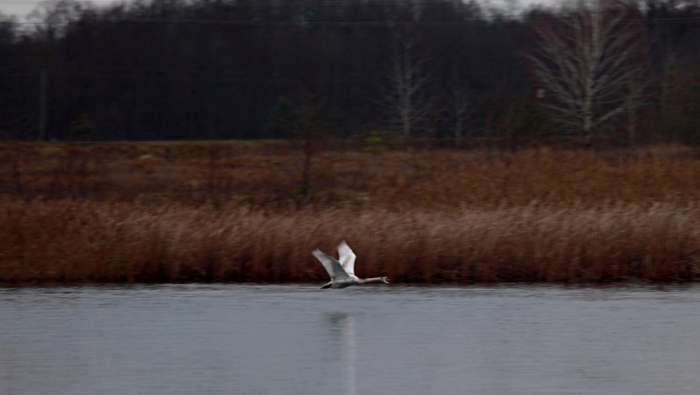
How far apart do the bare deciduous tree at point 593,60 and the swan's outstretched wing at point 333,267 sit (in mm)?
21167

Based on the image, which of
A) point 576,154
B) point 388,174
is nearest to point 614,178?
point 576,154

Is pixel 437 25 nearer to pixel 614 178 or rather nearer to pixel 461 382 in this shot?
pixel 614 178

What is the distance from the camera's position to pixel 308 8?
5097 centimetres

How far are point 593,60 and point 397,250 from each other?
20.8 metres

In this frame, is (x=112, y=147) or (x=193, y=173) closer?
(x=193, y=173)

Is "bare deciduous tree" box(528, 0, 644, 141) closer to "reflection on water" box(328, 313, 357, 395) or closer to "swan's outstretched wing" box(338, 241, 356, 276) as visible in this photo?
"swan's outstretched wing" box(338, 241, 356, 276)

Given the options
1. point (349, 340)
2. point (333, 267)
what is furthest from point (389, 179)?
point (349, 340)

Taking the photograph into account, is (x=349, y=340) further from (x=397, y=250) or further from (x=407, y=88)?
(x=407, y=88)

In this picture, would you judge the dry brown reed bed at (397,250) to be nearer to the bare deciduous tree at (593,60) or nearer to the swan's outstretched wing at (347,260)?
the swan's outstretched wing at (347,260)

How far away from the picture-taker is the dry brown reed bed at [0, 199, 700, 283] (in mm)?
13195

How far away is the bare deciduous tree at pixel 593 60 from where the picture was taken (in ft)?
105

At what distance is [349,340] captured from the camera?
9.88 m

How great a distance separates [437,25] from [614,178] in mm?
27897

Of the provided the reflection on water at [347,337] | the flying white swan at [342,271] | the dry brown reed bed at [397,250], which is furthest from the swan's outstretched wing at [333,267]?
the dry brown reed bed at [397,250]
